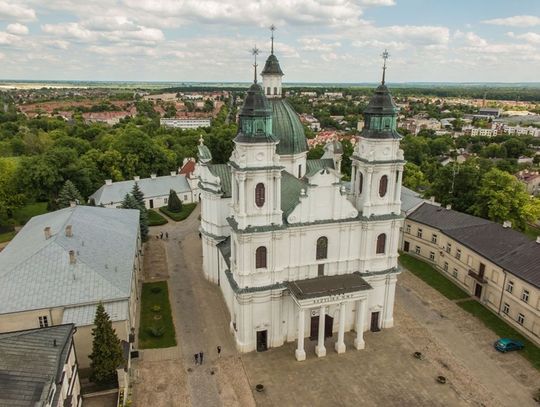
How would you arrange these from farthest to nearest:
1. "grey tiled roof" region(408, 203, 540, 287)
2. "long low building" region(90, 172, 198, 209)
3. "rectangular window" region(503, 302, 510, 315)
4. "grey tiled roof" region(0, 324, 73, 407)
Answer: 1. "long low building" region(90, 172, 198, 209)
2. "rectangular window" region(503, 302, 510, 315)
3. "grey tiled roof" region(408, 203, 540, 287)
4. "grey tiled roof" region(0, 324, 73, 407)

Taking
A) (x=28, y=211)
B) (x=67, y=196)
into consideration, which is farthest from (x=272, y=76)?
(x=28, y=211)

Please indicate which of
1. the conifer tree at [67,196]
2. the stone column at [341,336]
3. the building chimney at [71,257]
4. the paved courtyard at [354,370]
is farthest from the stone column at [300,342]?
the conifer tree at [67,196]

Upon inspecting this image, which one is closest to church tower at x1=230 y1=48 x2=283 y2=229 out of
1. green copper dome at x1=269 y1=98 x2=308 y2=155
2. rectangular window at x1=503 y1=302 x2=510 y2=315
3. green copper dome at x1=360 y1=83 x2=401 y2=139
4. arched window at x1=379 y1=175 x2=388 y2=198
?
green copper dome at x1=360 y1=83 x2=401 y2=139

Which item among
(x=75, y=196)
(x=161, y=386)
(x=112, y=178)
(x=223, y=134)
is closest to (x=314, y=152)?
(x=223, y=134)

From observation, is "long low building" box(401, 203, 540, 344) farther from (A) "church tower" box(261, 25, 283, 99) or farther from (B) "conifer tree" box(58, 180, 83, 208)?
(B) "conifer tree" box(58, 180, 83, 208)

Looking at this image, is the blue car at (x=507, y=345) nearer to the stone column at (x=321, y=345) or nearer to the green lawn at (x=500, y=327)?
the green lawn at (x=500, y=327)

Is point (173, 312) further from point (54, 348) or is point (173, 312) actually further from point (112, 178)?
point (112, 178)
